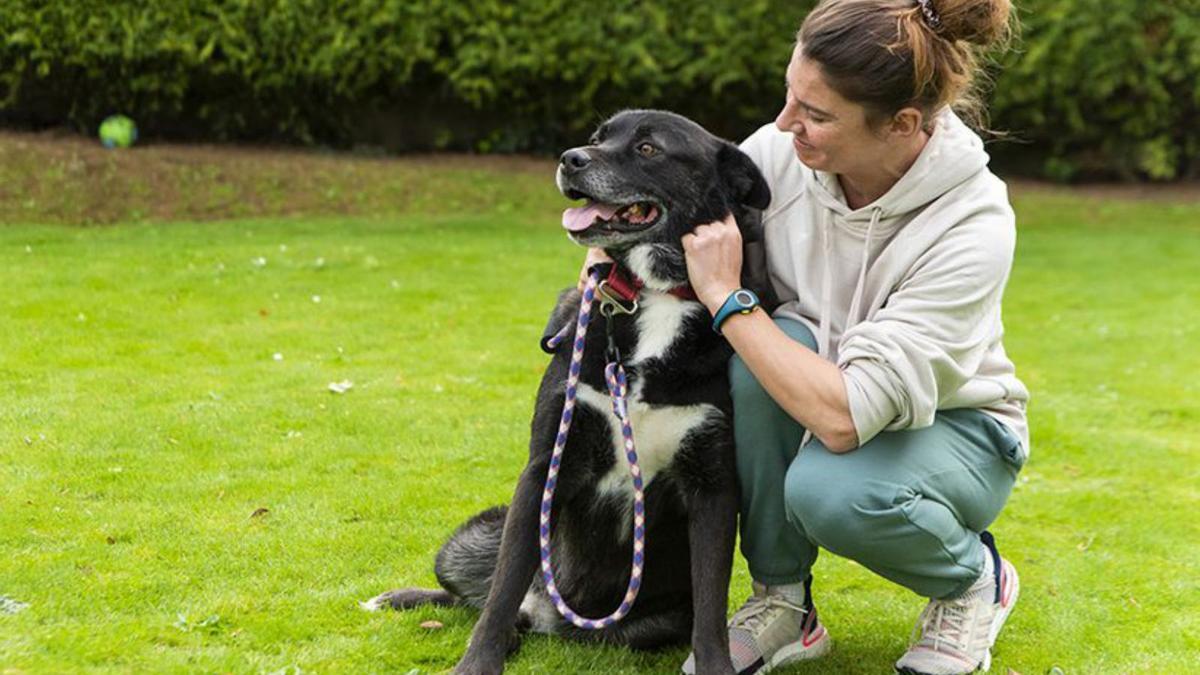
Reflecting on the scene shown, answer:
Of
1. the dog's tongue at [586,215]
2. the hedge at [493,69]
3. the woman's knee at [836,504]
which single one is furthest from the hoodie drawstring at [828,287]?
the hedge at [493,69]

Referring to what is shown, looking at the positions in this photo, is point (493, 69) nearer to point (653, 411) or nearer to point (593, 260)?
→ point (593, 260)

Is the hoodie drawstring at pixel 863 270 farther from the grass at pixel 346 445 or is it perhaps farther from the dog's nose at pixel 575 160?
the grass at pixel 346 445

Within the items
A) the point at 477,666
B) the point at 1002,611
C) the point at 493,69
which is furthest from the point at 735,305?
the point at 493,69

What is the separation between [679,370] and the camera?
10.2ft

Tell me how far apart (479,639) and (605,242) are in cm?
91

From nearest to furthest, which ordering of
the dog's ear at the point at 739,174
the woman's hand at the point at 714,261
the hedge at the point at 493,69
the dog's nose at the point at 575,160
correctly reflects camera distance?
the woman's hand at the point at 714,261, the dog's nose at the point at 575,160, the dog's ear at the point at 739,174, the hedge at the point at 493,69

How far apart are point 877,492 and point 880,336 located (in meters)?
0.33

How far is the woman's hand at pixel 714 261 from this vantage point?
3008 mm

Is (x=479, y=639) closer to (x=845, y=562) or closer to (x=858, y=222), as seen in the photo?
(x=858, y=222)

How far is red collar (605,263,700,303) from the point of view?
10.3 feet

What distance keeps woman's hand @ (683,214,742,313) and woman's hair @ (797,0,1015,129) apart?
0.39 m

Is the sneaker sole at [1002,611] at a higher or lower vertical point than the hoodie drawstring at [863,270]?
lower

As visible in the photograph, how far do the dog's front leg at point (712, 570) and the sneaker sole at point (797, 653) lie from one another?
0.26 m

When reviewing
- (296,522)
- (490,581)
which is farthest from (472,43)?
(490,581)
